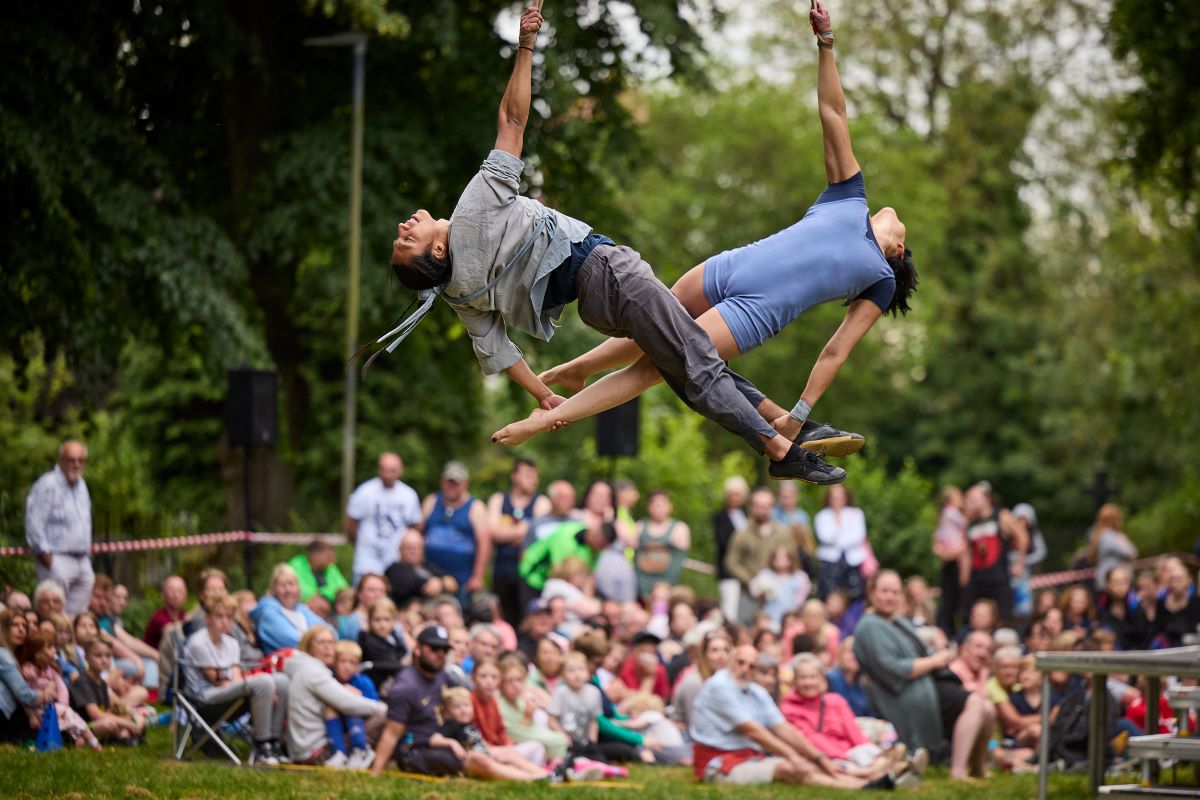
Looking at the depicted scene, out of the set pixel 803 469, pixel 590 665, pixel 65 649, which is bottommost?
pixel 590 665

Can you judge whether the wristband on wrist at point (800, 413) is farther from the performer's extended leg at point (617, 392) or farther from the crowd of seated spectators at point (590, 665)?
the crowd of seated spectators at point (590, 665)

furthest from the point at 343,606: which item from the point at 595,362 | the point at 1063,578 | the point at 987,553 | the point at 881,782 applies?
the point at 1063,578

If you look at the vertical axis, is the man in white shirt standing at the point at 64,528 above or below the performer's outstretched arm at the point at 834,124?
below

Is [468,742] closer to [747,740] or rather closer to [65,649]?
[747,740]

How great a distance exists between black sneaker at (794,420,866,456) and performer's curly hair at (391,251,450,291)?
1552mm

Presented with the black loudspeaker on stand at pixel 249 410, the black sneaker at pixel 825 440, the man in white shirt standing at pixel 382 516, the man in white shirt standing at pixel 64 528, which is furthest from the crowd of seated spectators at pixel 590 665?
the black sneaker at pixel 825 440

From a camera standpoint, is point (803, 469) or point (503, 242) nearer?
point (503, 242)

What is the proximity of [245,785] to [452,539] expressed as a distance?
12.9ft

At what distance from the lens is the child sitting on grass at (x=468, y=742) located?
8.90 metres

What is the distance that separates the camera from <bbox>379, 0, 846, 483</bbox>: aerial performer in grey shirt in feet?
19.1

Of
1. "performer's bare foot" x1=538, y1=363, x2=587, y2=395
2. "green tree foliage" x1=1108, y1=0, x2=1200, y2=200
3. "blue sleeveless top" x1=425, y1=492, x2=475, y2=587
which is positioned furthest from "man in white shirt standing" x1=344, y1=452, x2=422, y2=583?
"green tree foliage" x1=1108, y1=0, x2=1200, y2=200

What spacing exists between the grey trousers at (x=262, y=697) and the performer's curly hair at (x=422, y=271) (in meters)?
3.71

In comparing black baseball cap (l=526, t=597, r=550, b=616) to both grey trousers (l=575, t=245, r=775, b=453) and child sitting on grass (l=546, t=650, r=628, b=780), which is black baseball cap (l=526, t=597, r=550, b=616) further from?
grey trousers (l=575, t=245, r=775, b=453)

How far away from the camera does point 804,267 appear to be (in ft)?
19.7
